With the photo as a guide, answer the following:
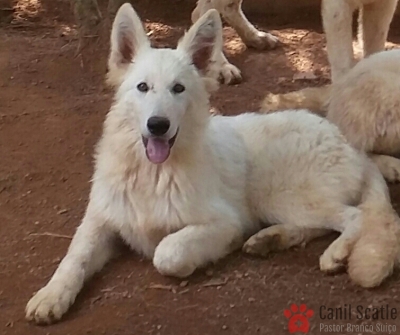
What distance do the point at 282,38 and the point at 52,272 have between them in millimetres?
3876

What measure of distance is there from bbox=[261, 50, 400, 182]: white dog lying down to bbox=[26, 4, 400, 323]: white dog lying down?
1.43 feet

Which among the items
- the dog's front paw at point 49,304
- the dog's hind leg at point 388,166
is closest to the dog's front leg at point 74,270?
the dog's front paw at point 49,304

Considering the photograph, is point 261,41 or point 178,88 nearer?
point 178,88

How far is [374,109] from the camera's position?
4047 millimetres

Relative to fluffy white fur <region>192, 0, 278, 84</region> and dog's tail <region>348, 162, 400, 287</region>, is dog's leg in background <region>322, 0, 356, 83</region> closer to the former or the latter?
fluffy white fur <region>192, 0, 278, 84</region>

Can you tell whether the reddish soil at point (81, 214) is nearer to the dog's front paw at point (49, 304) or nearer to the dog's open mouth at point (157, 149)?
the dog's front paw at point (49, 304)

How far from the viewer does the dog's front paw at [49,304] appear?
282 centimetres

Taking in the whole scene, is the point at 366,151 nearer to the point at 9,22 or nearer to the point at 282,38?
the point at 282,38

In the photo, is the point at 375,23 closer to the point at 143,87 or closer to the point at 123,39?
the point at 123,39

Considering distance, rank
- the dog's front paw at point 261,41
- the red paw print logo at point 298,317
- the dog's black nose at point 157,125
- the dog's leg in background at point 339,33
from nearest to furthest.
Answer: the red paw print logo at point 298,317, the dog's black nose at point 157,125, the dog's leg in background at point 339,33, the dog's front paw at point 261,41

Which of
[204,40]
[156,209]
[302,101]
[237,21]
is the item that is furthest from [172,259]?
[237,21]

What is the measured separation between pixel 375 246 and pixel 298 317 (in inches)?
19.7

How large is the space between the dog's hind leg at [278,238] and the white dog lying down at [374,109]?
2.62ft

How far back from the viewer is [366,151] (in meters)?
4.10
